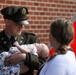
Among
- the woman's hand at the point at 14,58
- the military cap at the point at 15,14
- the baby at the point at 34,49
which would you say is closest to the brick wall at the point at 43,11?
the military cap at the point at 15,14

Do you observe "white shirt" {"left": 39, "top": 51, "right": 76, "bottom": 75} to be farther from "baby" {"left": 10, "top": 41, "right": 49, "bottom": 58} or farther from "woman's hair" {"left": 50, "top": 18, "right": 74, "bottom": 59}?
"baby" {"left": 10, "top": 41, "right": 49, "bottom": 58}

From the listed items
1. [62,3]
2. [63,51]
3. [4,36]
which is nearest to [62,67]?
[63,51]

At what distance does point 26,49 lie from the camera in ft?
9.33

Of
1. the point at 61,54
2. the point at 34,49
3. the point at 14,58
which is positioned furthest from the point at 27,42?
the point at 61,54

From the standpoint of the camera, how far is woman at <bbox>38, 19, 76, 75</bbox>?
2309 millimetres

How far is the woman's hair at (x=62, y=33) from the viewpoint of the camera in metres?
2.37

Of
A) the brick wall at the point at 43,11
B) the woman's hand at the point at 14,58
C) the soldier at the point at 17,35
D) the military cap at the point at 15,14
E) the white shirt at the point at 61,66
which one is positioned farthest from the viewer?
the brick wall at the point at 43,11

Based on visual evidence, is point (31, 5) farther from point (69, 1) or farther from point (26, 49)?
point (26, 49)

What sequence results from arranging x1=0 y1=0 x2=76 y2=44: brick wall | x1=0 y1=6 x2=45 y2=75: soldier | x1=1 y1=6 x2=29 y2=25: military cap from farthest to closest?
x1=0 y1=0 x2=76 y2=44: brick wall < x1=1 y1=6 x2=29 y2=25: military cap < x1=0 y1=6 x2=45 y2=75: soldier

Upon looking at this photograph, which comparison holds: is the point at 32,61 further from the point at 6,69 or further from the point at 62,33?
the point at 62,33

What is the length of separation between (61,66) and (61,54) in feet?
0.37

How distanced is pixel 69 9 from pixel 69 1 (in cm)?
18

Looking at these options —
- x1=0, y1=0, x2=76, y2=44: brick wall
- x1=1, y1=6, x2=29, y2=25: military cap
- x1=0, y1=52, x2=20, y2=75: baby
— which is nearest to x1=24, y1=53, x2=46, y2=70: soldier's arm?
x1=0, y1=52, x2=20, y2=75: baby

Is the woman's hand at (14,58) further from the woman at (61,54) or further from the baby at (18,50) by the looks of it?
the woman at (61,54)
